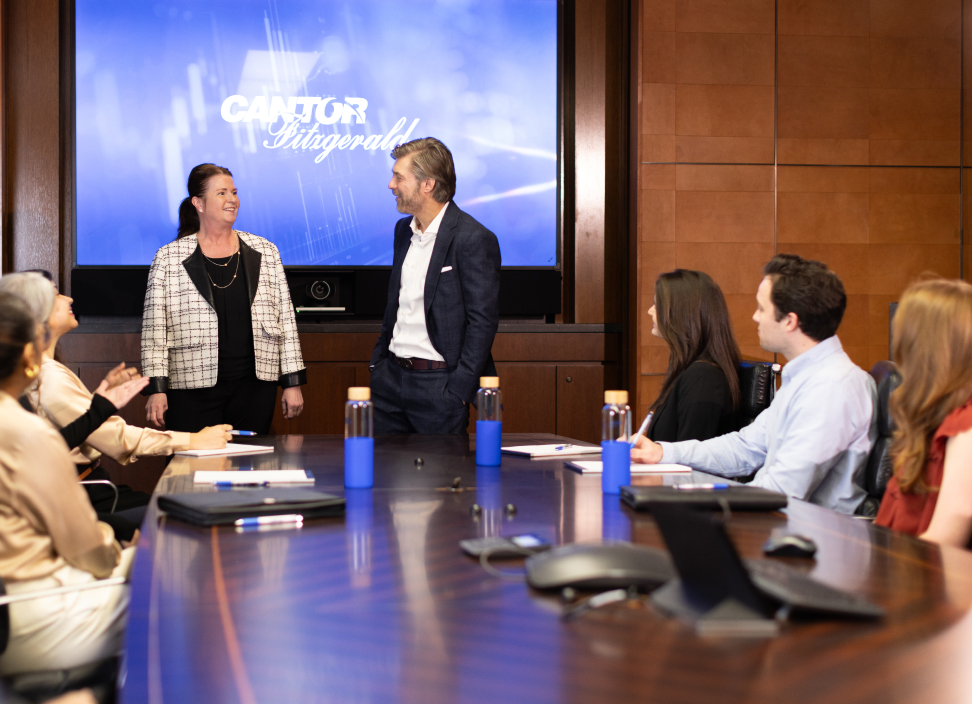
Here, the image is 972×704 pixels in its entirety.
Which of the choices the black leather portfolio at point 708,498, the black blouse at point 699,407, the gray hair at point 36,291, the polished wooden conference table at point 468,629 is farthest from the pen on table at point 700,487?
the gray hair at point 36,291

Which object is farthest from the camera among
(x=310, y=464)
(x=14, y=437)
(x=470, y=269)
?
(x=470, y=269)

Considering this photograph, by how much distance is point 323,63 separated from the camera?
195 inches

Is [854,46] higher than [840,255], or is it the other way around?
[854,46]

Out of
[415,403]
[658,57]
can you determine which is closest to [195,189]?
[415,403]

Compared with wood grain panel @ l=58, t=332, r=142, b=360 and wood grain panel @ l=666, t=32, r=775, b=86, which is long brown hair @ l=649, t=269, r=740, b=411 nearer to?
wood grain panel @ l=666, t=32, r=775, b=86

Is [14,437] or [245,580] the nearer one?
[245,580]

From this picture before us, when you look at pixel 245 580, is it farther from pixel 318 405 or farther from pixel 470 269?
pixel 318 405

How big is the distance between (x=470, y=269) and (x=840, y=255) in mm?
2471

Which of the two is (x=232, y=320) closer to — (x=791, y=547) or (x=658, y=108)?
(x=658, y=108)

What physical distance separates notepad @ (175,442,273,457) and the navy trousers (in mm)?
739

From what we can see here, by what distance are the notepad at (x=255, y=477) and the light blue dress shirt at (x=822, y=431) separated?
37.7 inches

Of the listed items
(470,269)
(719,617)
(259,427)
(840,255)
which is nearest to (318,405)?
(259,427)

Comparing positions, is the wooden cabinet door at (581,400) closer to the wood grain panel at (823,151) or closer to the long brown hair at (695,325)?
the wood grain panel at (823,151)

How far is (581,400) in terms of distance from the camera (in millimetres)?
4891
